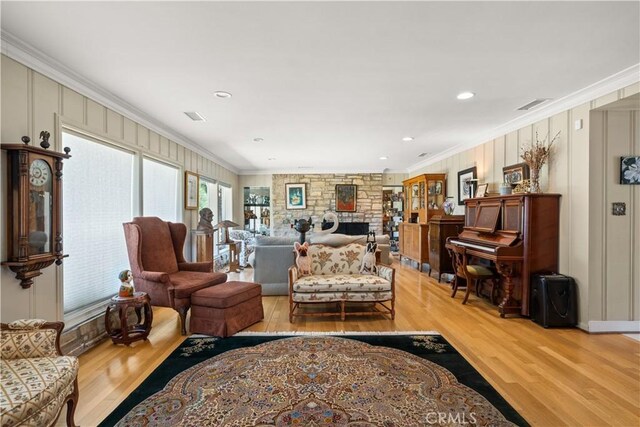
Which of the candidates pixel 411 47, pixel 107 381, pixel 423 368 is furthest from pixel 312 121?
pixel 107 381

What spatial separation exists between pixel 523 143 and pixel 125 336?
16.7ft

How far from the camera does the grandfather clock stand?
207 cm

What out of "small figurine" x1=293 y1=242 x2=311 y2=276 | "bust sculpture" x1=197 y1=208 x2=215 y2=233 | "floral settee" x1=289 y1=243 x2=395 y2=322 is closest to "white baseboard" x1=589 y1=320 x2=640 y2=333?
"floral settee" x1=289 y1=243 x2=395 y2=322

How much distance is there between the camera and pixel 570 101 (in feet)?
10.6

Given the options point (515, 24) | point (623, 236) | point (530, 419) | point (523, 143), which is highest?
point (515, 24)

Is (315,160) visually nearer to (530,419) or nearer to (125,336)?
(125,336)

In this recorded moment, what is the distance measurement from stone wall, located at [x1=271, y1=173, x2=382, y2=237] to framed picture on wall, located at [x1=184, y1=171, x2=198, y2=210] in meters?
3.37

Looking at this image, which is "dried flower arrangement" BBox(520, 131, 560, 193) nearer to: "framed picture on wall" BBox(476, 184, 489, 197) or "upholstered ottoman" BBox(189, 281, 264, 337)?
"framed picture on wall" BBox(476, 184, 489, 197)

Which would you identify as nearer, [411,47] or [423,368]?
[411,47]

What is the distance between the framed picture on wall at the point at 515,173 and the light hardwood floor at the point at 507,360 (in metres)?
1.73

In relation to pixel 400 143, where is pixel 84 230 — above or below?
below

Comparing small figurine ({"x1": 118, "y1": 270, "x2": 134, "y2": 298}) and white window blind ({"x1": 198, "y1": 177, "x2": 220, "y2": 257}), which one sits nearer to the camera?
small figurine ({"x1": 118, "y1": 270, "x2": 134, "y2": 298})

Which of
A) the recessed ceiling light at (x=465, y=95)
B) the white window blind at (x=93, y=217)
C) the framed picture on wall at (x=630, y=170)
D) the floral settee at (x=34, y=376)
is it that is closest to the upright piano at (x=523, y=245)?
the framed picture on wall at (x=630, y=170)

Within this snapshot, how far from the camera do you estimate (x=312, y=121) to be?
4.00 m
